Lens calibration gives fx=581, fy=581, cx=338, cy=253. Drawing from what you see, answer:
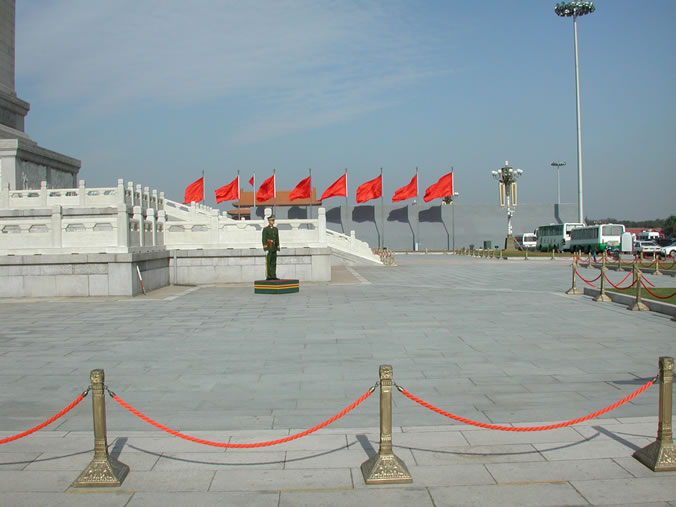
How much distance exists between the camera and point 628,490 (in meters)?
Answer: 3.45

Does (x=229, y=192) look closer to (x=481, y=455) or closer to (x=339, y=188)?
(x=339, y=188)

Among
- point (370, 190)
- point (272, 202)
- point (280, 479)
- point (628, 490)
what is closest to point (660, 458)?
point (628, 490)

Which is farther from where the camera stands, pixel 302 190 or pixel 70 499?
pixel 302 190

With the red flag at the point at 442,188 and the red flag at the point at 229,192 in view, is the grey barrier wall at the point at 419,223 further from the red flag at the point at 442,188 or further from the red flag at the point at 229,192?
the red flag at the point at 229,192

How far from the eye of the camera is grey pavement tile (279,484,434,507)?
10.8ft

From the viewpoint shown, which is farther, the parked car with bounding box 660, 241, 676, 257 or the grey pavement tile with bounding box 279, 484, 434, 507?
the parked car with bounding box 660, 241, 676, 257

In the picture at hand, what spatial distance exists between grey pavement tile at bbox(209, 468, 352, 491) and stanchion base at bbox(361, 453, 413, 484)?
0.47ft

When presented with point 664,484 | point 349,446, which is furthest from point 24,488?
point 664,484

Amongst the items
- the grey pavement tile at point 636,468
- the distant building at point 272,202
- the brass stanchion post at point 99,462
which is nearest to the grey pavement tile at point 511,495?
the grey pavement tile at point 636,468

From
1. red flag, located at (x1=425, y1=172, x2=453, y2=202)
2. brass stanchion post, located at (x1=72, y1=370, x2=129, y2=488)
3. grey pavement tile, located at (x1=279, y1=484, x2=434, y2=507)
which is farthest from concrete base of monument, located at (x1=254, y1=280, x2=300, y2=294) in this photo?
red flag, located at (x1=425, y1=172, x2=453, y2=202)

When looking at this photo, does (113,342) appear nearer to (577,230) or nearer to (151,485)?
(151,485)

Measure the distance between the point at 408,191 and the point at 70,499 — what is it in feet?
140

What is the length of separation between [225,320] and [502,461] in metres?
6.87

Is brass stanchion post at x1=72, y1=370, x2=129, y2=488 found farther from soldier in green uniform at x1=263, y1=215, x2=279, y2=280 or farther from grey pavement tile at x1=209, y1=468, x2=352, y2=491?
soldier in green uniform at x1=263, y1=215, x2=279, y2=280
